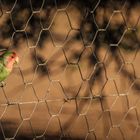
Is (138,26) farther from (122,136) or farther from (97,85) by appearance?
(122,136)

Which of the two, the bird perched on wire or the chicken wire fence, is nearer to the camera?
the bird perched on wire

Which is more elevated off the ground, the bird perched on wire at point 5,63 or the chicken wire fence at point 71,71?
the bird perched on wire at point 5,63

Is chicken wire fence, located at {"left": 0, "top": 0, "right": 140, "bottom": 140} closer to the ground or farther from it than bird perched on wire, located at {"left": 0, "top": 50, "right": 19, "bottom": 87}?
closer to the ground

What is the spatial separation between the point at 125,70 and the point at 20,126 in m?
0.57

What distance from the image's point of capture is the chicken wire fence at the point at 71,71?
6.28 ft

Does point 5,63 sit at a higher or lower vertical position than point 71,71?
higher

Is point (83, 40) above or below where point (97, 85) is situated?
above

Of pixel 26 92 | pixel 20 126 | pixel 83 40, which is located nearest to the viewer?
pixel 20 126

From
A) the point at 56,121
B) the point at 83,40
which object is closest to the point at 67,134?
the point at 56,121

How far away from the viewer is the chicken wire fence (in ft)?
6.28

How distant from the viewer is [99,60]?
214 centimetres

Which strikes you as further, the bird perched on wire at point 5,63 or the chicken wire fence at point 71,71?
the chicken wire fence at point 71,71

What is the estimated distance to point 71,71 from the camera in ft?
6.96

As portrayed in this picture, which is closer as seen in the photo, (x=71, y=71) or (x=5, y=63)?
(x=5, y=63)
